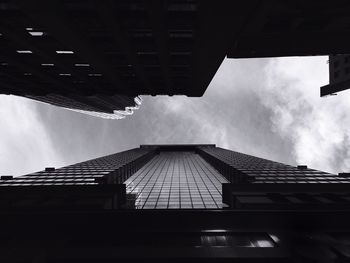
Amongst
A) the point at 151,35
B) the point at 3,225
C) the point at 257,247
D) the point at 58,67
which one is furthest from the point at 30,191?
the point at 257,247

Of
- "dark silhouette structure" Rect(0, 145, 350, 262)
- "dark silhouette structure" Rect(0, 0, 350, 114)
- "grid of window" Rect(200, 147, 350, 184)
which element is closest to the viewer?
"dark silhouette structure" Rect(0, 0, 350, 114)

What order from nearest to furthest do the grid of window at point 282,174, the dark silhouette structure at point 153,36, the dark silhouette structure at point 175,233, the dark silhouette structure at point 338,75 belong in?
the dark silhouette structure at point 153,36 < the dark silhouette structure at point 175,233 < the grid of window at point 282,174 < the dark silhouette structure at point 338,75

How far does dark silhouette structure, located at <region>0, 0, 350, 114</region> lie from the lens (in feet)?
67.8

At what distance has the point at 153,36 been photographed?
25.4 m

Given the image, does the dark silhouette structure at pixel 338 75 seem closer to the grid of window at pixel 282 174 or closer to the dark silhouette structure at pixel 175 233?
the grid of window at pixel 282 174

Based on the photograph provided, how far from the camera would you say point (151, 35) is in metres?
26.2

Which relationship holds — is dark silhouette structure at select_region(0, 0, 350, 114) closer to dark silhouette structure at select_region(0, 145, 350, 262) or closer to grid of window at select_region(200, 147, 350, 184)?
dark silhouette structure at select_region(0, 145, 350, 262)

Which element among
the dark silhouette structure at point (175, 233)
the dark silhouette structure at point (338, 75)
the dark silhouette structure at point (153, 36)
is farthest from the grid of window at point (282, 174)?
the dark silhouette structure at point (153, 36)

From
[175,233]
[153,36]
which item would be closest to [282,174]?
[175,233]

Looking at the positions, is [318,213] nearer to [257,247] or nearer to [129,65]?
[257,247]

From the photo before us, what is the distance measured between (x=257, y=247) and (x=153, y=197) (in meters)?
32.0

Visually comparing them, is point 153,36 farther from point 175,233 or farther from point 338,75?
point 338,75

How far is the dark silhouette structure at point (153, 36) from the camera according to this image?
20656 mm

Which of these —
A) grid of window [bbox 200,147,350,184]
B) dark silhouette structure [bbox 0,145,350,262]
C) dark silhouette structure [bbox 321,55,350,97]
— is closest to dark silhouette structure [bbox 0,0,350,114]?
dark silhouette structure [bbox 0,145,350,262]
